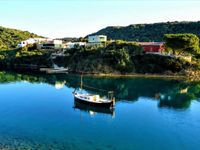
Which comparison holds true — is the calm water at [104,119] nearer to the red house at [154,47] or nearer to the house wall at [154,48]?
the house wall at [154,48]

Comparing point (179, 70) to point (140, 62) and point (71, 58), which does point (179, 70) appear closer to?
point (140, 62)

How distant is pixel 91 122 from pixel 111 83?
134ft

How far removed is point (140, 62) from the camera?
114 metres

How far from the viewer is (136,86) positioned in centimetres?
8638

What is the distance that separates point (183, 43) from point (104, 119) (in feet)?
212

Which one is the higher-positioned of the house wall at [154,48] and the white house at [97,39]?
the white house at [97,39]

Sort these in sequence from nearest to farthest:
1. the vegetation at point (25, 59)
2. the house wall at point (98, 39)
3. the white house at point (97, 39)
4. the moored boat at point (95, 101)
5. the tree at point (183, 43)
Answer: the moored boat at point (95, 101), the tree at point (183, 43), the vegetation at point (25, 59), the white house at point (97, 39), the house wall at point (98, 39)

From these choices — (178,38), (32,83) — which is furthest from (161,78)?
(32,83)

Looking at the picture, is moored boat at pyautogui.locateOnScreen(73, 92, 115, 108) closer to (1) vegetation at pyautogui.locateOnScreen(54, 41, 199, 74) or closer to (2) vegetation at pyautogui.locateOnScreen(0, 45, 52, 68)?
(1) vegetation at pyautogui.locateOnScreen(54, 41, 199, 74)

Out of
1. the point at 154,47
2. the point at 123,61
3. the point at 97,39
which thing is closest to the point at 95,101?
the point at 123,61

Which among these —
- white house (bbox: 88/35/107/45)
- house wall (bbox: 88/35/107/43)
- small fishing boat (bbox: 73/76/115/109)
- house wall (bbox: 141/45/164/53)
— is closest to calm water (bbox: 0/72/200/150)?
small fishing boat (bbox: 73/76/115/109)

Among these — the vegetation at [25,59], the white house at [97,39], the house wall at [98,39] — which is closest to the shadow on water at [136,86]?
the vegetation at [25,59]

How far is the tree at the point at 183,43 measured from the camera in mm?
108250

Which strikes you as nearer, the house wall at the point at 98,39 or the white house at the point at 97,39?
the white house at the point at 97,39
